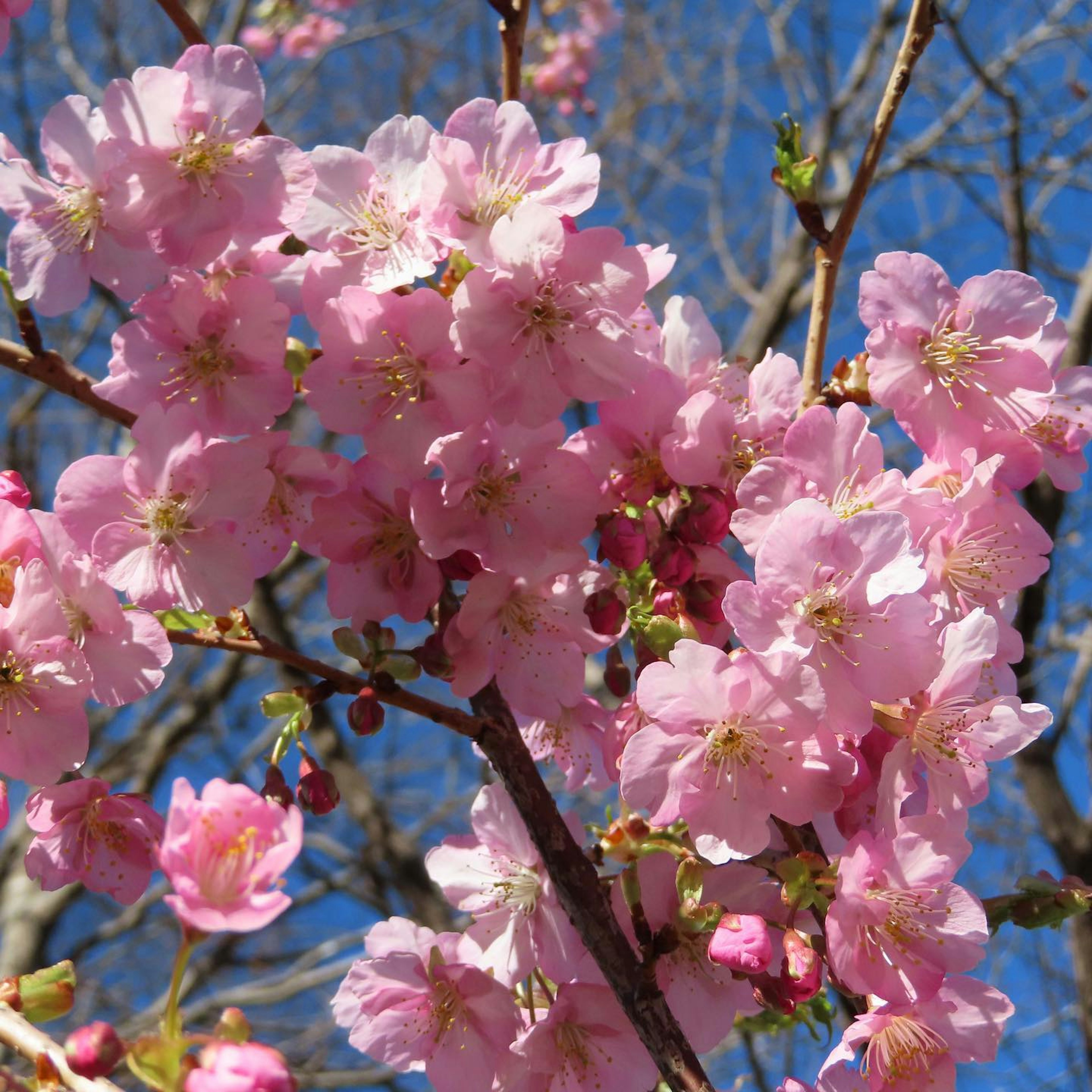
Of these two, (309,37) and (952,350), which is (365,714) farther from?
(309,37)

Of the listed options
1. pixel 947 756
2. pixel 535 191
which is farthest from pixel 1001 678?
pixel 535 191

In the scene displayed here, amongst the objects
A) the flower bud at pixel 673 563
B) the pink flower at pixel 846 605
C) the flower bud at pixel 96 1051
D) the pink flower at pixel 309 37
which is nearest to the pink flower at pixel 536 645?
the flower bud at pixel 673 563

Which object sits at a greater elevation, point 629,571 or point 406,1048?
point 629,571

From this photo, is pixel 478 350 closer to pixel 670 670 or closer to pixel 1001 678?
pixel 670 670

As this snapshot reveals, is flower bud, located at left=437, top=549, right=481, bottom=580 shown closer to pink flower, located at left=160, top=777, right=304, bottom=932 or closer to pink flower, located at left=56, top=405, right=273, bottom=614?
pink flower, located at left=56, top=405, right=273, bottom=614

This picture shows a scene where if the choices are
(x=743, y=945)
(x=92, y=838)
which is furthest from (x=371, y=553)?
(x=743, y=945)

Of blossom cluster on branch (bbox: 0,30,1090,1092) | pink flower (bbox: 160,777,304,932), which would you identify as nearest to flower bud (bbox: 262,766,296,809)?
blossom cluster on branch (bbox: 0,30,1090,1092)
